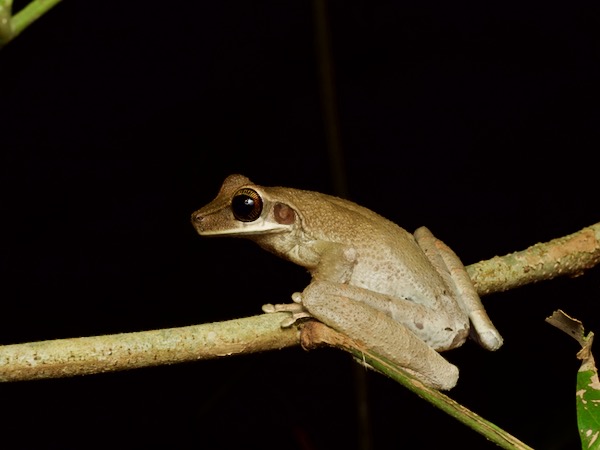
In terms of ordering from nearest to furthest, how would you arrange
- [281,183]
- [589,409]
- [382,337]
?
[589,409], [382,337], [281,183]

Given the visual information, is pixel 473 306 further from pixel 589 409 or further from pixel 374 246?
pixel 589 409

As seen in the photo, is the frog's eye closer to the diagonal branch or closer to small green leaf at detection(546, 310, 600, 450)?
the diagonal branch

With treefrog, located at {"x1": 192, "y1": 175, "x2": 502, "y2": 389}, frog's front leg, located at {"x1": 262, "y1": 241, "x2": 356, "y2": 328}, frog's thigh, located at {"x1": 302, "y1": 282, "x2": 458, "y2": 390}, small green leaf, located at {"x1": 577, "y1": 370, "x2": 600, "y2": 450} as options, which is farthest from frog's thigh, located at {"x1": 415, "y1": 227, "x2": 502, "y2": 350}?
small green leaf, located at {"x1": 577, "y1": 370, "x2": 600, "y2": 450}

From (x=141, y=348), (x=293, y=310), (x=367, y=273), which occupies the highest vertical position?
(x=367, y=273)

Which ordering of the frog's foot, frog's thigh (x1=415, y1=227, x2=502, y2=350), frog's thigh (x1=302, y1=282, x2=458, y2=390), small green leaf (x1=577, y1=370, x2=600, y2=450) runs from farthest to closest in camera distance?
1. frog's thigh (x1=415, y1=227, x2=502, y2=350)
2. frog's thigh (x1=302, y1=282, x2=458, y2=390)
3. the frog's foot
4. small green leaf (x1=577, y1=370, x2=600, y2=450)

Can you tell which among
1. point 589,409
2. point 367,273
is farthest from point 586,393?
point 367,273

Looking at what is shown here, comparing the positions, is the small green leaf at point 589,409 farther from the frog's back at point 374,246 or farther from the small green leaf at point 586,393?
the frog's back at point 374,246

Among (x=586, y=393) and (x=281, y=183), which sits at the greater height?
(x=281, y=183)

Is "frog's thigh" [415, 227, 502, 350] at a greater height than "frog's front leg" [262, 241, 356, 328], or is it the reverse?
"frog's front leg" [262, 241, 356, 328]
